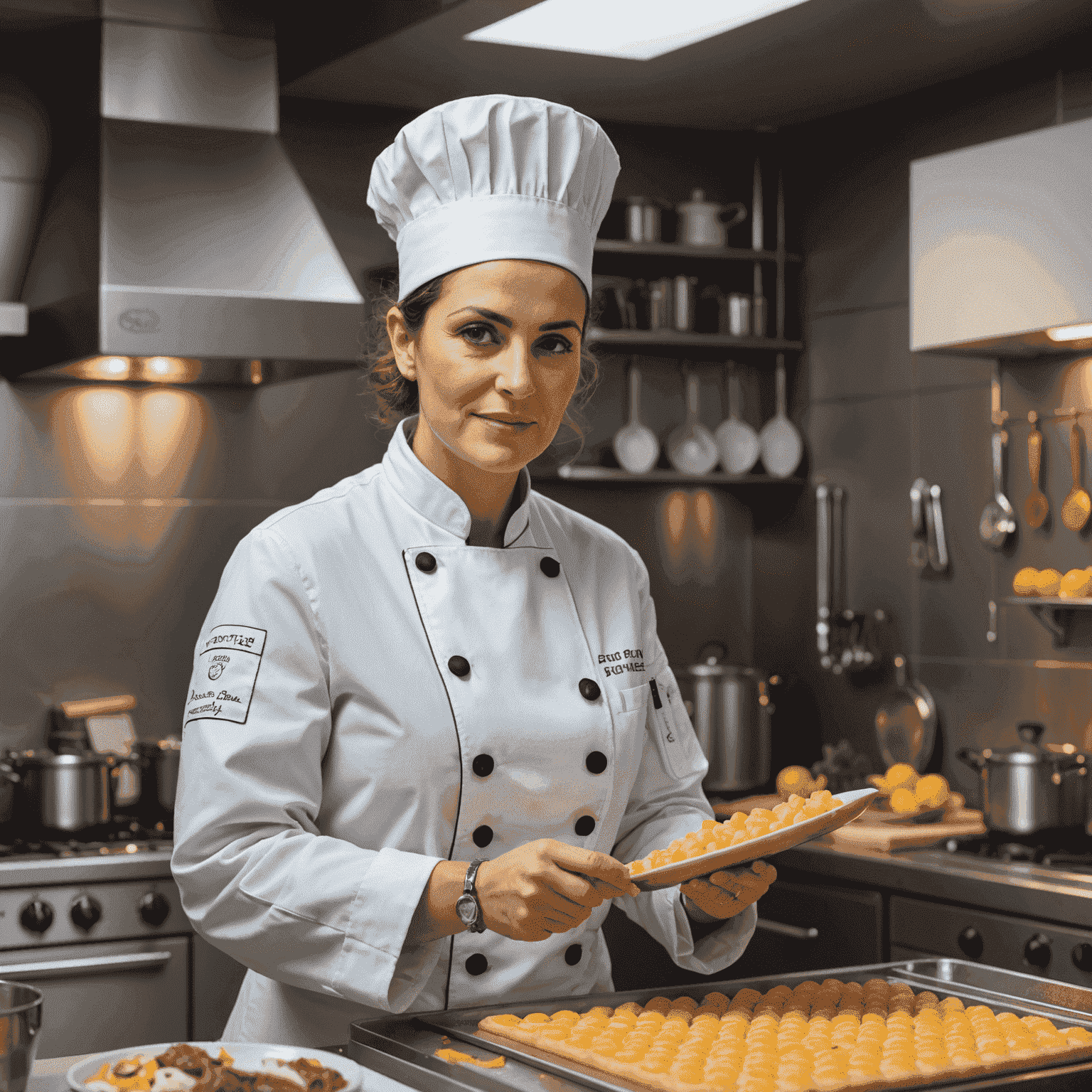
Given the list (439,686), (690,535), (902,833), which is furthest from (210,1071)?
(690,535)

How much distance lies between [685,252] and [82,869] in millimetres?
1939

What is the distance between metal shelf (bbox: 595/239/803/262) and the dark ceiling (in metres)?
0.31

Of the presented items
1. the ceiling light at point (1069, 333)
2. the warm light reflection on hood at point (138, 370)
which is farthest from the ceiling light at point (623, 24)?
the warm light reflection on hood at point (138, 370)

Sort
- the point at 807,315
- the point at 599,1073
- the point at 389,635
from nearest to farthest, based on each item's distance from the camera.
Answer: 1. the point at 599,1073
2. the point at 389,635
3. the point at 807,315

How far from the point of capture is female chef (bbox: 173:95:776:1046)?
4.51ft

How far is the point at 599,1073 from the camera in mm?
1158

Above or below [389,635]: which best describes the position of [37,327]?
above

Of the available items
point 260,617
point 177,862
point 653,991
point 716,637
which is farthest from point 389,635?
point 716,637

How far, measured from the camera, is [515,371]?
1448mm

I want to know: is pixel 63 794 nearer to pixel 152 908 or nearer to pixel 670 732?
pixel 152 908

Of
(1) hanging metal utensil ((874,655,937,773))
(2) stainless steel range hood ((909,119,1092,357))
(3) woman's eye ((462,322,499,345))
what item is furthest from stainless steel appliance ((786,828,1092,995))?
(3) woman's eye ((462,322,499,345))

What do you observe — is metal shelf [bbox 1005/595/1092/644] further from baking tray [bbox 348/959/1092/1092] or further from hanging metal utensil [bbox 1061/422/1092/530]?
baking tray [bbox 348/959/1092/1092]

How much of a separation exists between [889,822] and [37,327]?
1.97m

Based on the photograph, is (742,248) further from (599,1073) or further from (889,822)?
(599,1073)
